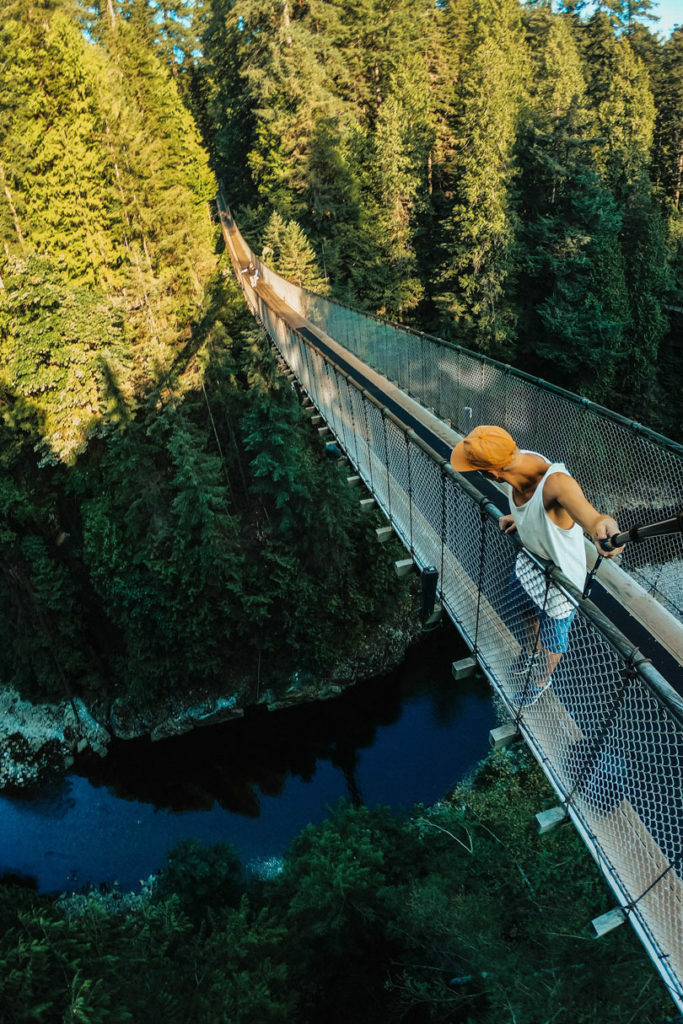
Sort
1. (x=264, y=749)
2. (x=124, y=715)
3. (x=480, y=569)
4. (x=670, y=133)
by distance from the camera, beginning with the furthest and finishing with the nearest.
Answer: (x=670, y=133) → (x=124, y=715) → (x=264, y=749) → (x=480, y=569)

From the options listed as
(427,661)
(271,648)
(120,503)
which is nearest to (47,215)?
(120,503)

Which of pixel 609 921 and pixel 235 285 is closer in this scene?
pixel 609 921

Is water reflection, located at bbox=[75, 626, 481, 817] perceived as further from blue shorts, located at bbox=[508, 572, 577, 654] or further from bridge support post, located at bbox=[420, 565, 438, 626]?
blue shorts, located at bbox=[508, 572, 577, 654]

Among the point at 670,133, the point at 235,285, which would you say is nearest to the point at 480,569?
the point at 235,285

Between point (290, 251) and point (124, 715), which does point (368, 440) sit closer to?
point (124, 715)

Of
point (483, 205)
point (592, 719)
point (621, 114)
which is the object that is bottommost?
point (592, 719)

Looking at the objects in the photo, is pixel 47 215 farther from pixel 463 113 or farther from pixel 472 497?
pixel 472 497

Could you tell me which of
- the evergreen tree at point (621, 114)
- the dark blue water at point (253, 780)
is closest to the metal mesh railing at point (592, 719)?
the dark blue water at point (253, 780)
